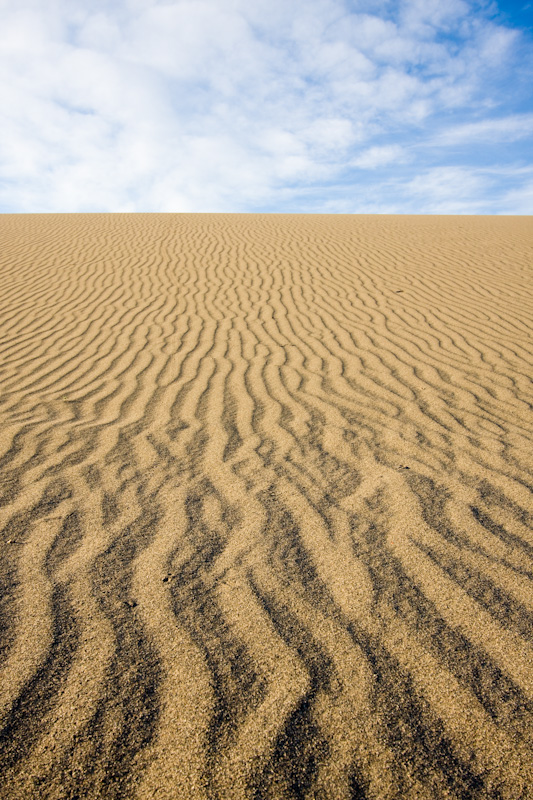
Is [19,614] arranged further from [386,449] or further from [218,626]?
[386,449]

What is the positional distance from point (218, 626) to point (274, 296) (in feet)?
19.4

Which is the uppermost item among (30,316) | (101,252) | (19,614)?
(101,252)

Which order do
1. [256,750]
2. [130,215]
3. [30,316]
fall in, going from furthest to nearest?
1. [130,215]
2. [30,316]
3. [256,750]

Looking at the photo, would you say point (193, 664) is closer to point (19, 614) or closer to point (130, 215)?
point (19, 614)

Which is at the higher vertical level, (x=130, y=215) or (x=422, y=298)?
(x=130, y=215)

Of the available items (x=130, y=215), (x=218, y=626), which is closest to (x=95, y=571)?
(x=218, y=626)

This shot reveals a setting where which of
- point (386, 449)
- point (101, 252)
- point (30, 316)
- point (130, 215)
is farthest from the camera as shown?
point (130, 215)

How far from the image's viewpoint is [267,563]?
2135 millimetres

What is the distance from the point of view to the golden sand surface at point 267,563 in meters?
1.36

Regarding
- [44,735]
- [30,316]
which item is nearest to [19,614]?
[44,735]

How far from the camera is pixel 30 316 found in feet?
21.1

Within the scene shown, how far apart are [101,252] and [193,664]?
1037cm

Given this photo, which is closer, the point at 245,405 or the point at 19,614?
the point at 19,614

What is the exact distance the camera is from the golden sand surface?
1.36 m
